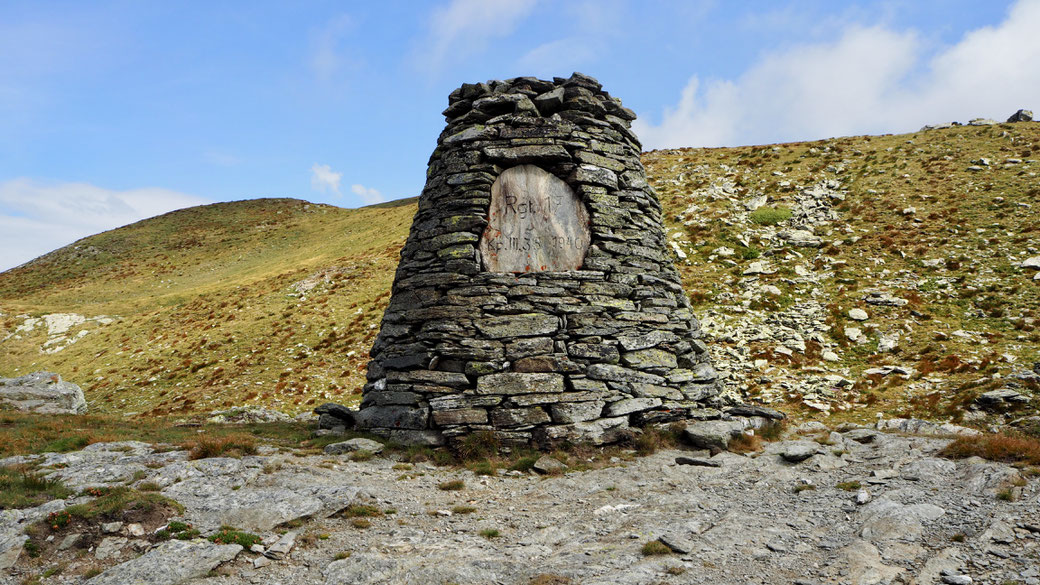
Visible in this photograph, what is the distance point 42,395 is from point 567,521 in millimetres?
20311

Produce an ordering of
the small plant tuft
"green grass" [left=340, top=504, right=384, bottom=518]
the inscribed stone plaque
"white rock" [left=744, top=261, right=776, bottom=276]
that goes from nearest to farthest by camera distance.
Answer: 1. the small plant tuft
2. "green grass" [left=340, top=504, right=384, bottom=518]
3. the inscribed stone plaque
4. "white rock" [left=744, top=261, right=776, bottom=276]

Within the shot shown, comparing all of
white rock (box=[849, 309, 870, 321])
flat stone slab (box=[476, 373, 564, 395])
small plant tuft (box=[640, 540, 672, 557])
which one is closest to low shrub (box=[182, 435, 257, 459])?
flat stone slab (box=[476, 373, 564, 395])

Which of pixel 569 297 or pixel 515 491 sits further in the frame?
pixel 569 297

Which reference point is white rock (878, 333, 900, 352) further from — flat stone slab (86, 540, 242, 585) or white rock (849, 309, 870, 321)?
flat stone slab (86, 540, 242, 585)

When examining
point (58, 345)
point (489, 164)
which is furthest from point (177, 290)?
point (489, 164)

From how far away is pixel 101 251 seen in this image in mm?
71125

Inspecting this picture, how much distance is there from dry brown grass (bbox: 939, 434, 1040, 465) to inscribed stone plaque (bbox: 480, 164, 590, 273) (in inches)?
312

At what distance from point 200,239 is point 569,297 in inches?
2915

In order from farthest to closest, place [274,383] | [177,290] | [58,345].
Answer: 1. [177,290]
2. [58,345]
3. [274,383]

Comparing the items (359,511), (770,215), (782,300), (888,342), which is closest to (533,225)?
(359,511)

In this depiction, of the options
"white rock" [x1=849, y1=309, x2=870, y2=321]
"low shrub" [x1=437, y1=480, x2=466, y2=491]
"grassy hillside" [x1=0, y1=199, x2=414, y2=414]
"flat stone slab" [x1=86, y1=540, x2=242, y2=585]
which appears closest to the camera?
"flat stone slab" [x1=86, y1=540, x2=242, y2=585]

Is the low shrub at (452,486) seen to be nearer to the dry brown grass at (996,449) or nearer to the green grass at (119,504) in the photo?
the green grass at (119,504)

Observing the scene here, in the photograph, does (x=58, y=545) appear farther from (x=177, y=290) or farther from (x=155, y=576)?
(x=177, y=290)

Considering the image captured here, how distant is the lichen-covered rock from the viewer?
18.8 m
